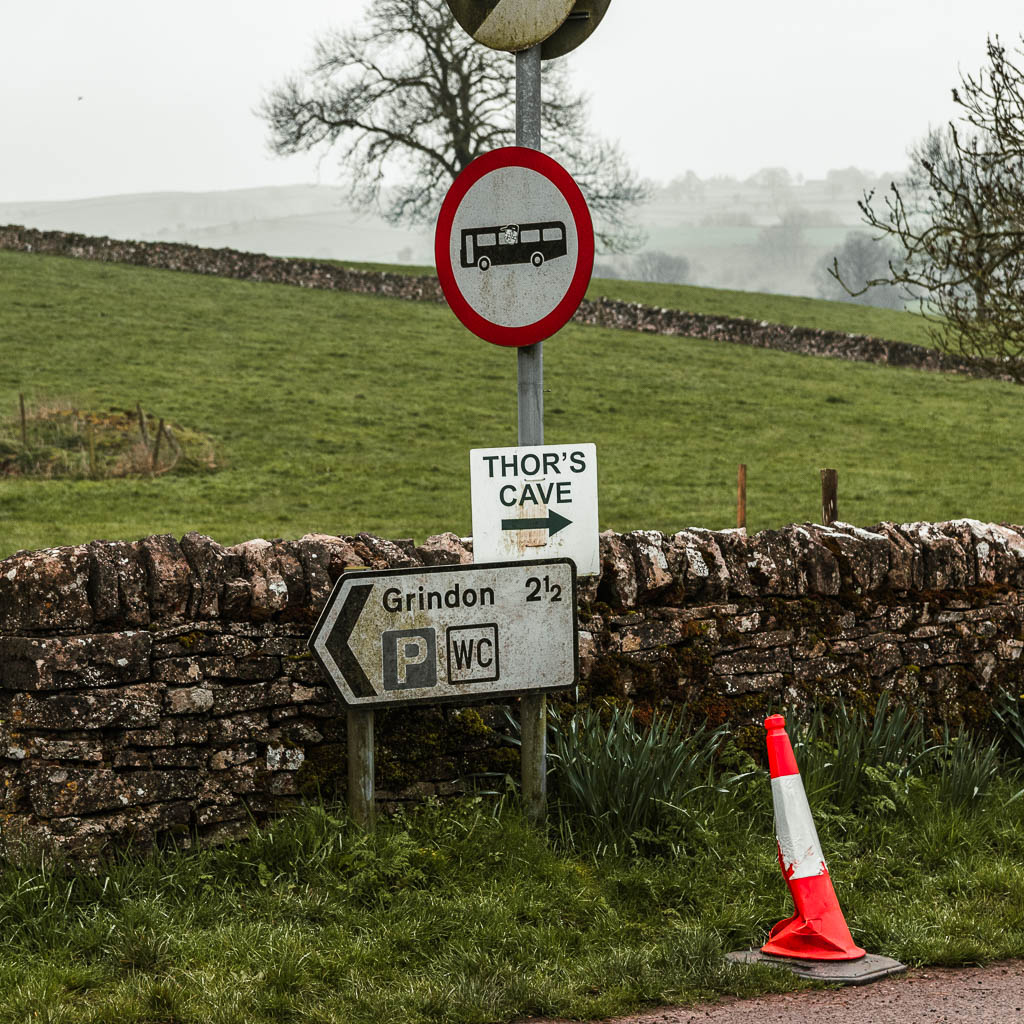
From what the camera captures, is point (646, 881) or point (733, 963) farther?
point (646, 881)

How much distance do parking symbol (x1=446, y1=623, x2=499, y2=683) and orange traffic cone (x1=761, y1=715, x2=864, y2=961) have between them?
47.5 inches

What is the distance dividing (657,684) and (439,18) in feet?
126

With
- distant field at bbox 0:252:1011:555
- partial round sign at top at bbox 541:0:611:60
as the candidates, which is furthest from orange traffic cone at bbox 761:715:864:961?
distant field at bbox 0:252:1011:555

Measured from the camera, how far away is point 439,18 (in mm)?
39781

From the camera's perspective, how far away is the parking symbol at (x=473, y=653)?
5.01 m

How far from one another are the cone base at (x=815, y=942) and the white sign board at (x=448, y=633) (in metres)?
1.38

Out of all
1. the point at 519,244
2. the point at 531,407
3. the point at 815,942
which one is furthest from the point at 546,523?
the point at 815,942

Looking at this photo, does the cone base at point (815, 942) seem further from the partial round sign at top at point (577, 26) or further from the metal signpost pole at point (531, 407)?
the partial round sign at top at point (577, 26)

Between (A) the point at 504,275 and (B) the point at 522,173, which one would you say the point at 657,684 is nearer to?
(A) the point at 504,275

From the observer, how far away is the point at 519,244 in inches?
197

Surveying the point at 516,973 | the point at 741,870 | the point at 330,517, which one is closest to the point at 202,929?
the point at 516,973

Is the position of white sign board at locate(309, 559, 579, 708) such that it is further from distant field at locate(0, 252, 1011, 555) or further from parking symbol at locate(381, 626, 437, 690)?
distant field at locate(0, 252, 1011, 555)

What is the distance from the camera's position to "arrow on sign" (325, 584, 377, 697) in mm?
4828

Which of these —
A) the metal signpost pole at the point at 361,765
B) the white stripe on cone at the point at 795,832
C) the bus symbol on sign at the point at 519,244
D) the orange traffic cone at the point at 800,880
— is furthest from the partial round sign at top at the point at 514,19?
the white stripe on cone at the point at 795,832
